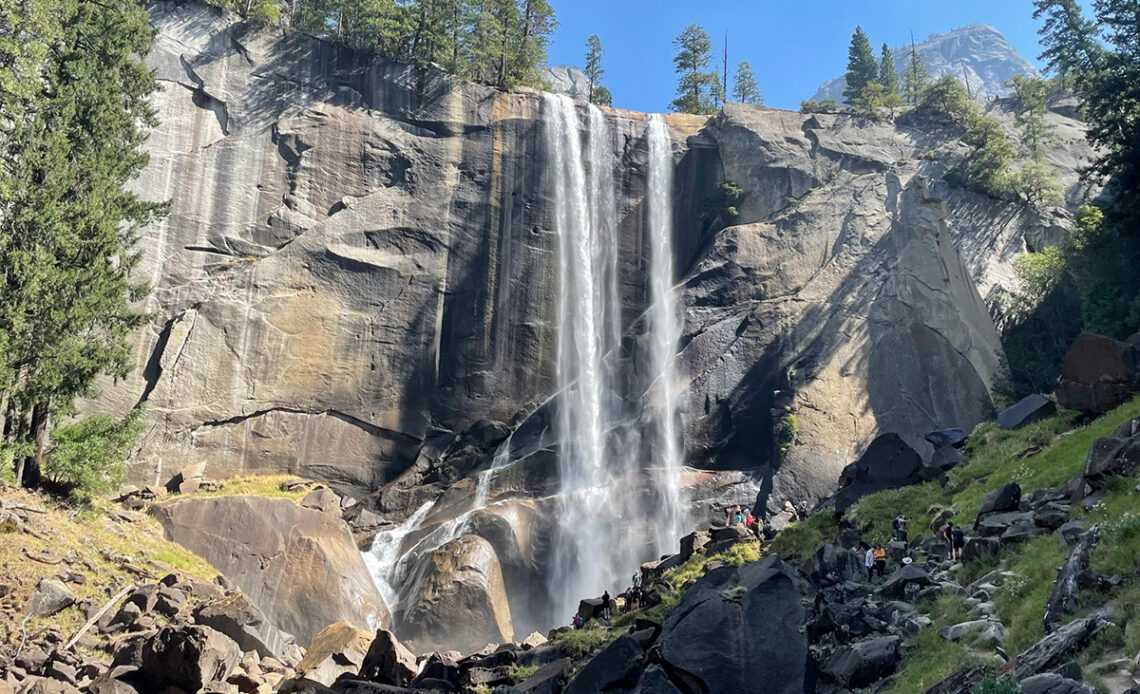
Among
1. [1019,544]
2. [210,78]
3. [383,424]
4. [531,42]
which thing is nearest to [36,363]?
[383,424]

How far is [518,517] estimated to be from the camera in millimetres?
33688

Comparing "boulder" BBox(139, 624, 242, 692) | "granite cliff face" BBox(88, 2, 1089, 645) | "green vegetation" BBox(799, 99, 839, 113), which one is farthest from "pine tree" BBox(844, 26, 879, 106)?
"boulder" BBox(139, 624, 242, 692)

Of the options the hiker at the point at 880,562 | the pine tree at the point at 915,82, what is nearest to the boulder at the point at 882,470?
the hiker at the point at 880,562

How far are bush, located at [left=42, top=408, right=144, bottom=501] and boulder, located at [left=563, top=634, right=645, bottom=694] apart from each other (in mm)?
19954

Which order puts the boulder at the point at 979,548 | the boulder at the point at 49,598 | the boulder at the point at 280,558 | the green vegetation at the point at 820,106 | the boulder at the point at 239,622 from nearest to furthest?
the boulder at the point at 979,548 < the boulder at the point at 49,598 < the boulder at the point at 239,622 < the boulder at the point at 280,558 < the green vegetation at the point at 820,106

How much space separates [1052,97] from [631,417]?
41.8 metres

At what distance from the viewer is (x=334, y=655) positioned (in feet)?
73.9

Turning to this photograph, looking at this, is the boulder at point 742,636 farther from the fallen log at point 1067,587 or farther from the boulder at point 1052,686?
the boulder at point 1052,686

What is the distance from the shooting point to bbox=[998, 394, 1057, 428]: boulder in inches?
968

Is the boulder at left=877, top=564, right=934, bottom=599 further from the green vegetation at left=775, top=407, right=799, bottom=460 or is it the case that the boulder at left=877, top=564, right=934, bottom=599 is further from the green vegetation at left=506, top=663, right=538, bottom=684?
the green vegetation at left=775, top=407, right=799, bottom=460

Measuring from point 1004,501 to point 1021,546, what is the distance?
107 inches

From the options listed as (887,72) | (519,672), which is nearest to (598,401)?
(519,672)

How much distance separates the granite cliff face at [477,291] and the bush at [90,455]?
7.72 meters

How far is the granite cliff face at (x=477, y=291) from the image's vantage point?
1425 inches
